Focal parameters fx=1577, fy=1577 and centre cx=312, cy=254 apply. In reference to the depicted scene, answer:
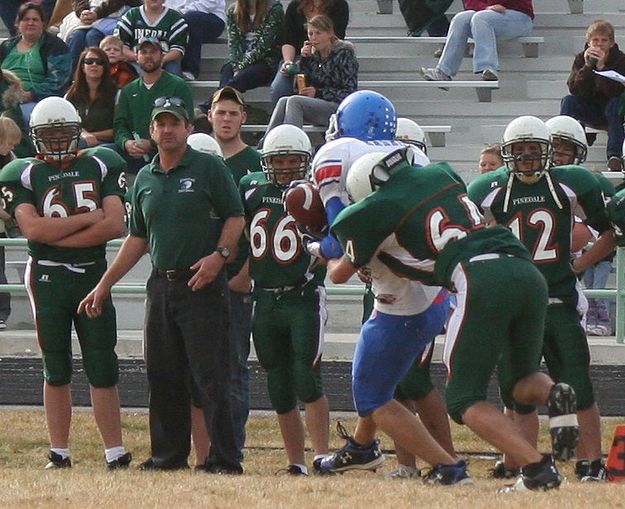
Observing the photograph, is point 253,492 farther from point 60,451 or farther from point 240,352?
point 240,352

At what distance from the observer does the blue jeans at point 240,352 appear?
27.4 feet

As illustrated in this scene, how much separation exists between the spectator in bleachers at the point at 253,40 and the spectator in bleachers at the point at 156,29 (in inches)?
17.6

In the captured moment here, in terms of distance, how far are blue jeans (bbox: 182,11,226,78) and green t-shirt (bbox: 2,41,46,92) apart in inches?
51.8

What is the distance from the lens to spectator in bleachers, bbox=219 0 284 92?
13.7 m

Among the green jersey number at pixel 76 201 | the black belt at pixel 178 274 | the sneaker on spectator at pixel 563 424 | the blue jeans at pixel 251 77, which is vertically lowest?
the sneaker on spectator at pixel 563 424

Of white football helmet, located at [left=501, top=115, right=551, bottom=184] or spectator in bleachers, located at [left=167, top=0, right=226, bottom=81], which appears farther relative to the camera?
spectator in bleachers, located at [left=167, top=0, right=226, bottom=81]

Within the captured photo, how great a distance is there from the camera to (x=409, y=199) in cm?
644

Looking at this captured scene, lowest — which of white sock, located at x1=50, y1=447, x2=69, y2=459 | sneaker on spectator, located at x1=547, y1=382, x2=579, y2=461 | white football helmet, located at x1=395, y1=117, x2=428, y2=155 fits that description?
white sock, located at x1=50, y1=447, x2=69, y2=459

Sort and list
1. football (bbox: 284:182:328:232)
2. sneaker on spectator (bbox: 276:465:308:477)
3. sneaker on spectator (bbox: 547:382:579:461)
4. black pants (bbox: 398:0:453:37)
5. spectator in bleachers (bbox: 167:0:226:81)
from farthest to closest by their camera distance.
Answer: black pants (bbox: 398:0:453:37), spectator in bleachers (bbox: 167:0:226:81), sneaker on spectator (bbox: 276:465:308:477), football (bbox: 284:182:328:232), sneaker on spectator (bbox: 547:382:579:461)

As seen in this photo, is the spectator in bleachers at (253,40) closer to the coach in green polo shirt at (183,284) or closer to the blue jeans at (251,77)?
the blue jeans at (251,77)

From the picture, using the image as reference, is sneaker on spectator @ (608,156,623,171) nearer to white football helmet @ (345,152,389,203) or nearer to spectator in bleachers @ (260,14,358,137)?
spectator in bleachers @ (260,14,358,137)

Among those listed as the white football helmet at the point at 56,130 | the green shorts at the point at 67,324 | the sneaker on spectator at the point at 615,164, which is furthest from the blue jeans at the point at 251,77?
the green shorts at the point at 67,324

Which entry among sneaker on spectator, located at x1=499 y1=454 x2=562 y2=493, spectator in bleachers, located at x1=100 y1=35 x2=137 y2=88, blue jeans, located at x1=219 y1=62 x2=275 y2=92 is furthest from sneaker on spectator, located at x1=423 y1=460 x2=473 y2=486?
spectator in bleachers, located at x1=100 y1=35 x2=137 y2=88

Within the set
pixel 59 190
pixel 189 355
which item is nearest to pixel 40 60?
pixel 59 190
